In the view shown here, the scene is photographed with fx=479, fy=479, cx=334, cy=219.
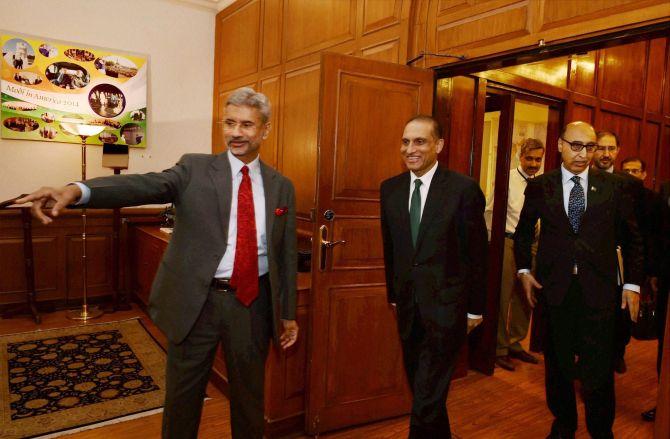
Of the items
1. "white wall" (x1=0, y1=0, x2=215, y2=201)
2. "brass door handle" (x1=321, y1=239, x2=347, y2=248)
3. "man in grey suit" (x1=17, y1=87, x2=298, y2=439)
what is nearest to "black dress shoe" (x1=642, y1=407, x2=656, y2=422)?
"brass door handle" (x1=321, y1=239, x2=347, y2=248)

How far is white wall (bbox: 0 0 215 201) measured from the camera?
4977mm

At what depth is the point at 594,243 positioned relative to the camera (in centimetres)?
239

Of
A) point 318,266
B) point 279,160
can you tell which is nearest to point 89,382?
point 318,266

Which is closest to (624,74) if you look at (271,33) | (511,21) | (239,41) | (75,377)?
(511,21)

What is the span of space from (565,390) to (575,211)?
0.94 m

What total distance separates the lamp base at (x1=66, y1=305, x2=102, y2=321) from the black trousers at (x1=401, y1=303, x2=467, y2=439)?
383 centimetres

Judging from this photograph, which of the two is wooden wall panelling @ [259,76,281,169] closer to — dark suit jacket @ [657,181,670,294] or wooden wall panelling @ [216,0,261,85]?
wooden wall panelling @ [216,0,261,85]

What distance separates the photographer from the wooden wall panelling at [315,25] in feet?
12.7

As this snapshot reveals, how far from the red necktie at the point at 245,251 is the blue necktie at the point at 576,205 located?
1.64 m

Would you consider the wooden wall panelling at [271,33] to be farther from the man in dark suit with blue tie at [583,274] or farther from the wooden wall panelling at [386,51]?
the man in dark suit with blue tie at [583,274]

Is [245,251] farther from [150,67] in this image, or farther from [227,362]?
[150,67]

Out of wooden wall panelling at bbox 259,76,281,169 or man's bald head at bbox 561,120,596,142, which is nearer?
man's bald head at bbox 561,120,596,142

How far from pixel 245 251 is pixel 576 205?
1.71 m

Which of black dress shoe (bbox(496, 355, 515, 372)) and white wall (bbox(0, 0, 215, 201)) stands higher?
white wall (bbox(0, 0, 215, 201))
